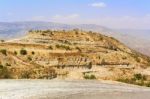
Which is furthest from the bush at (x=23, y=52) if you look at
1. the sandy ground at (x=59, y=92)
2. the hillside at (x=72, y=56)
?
the sandy ground at (x=59, y=92)

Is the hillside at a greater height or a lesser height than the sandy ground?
lesser

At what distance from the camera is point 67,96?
2298cm

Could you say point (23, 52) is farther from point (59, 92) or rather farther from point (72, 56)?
point (59, 92)

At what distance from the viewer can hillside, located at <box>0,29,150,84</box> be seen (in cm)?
6319

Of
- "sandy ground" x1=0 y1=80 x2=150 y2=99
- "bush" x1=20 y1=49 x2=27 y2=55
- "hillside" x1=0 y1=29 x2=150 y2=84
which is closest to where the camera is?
"sandy ground" x1=0 y1=80 x2=150 y2=99

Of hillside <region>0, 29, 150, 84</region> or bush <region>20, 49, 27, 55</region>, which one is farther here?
bush <region>20, 49, 27, 55</region>

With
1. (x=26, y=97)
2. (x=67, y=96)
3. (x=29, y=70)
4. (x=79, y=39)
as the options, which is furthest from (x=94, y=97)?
(x=79, y=39)

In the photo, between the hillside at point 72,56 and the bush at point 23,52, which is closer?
the hillside at point 72,56

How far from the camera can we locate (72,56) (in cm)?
7356

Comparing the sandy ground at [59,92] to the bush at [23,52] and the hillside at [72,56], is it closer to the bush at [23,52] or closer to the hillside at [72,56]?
the hillside at [72,56]

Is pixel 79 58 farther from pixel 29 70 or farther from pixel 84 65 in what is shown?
pixel 29 70

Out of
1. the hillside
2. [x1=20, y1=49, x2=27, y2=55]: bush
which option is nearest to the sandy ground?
the hillside

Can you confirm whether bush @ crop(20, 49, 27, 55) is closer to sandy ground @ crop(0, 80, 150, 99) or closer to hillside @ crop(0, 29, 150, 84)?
hillside @ crop(0, 29, 150, 84)

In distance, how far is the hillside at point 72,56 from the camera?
207 ft
